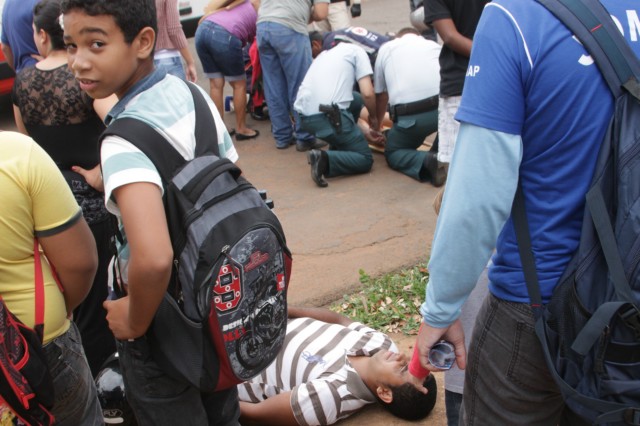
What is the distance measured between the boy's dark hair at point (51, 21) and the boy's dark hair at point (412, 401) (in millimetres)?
1996

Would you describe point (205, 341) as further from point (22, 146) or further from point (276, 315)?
point (22, 146)

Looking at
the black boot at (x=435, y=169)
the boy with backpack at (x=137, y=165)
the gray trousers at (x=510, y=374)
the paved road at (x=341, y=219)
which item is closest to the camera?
the gray trousers at (x=510, y=374)

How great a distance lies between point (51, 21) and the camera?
294 cm

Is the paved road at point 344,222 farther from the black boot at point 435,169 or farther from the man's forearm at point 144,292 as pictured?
the man's forearm at point 144,292

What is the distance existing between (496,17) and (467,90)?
0.17 meters

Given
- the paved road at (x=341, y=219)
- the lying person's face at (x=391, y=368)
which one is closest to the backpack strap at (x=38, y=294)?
the lying person's face at (x=391, y=368)

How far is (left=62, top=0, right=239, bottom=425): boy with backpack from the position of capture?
1.81m

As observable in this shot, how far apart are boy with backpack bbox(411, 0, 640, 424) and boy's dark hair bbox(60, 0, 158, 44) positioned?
957 millimetres

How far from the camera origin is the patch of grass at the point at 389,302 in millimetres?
3836

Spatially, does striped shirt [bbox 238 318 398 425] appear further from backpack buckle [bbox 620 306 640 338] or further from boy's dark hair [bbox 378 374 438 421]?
backpack buckle [bbox 620 306 640 338]

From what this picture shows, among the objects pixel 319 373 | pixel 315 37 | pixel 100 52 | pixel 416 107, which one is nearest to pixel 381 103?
pixel 416 107

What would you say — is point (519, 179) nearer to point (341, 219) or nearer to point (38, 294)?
point (38, 294)

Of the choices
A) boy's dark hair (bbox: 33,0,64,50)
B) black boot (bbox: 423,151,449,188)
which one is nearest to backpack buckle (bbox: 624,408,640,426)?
boy's dark hair (bbox: 33,0,64,50)

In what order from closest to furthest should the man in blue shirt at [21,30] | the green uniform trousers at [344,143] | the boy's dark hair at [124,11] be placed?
the boy's dark hair at [124,11]
the man in blue shirt at [21,30]
the green uniform trousers at [344,143]
